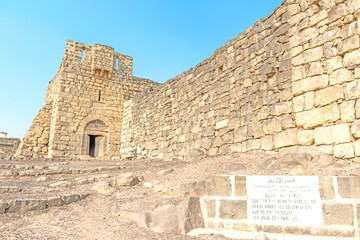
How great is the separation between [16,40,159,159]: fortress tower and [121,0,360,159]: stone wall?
6.21 metres

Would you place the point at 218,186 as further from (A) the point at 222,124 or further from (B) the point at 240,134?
(A) the point at 222,124

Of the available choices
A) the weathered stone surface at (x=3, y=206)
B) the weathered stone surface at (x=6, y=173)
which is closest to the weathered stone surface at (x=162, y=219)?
the weathered stone surface at (x=3, y=206)

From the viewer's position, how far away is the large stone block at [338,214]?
9.45ft

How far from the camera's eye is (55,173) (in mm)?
6312

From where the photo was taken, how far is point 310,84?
4.83m

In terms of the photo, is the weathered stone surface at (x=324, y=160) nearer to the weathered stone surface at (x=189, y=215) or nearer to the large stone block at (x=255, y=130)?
the large stone block at (x=255, y=130)

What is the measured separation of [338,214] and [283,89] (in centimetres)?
297

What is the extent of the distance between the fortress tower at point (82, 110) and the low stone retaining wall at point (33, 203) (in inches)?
365

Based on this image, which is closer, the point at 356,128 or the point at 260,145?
the point at 356,128

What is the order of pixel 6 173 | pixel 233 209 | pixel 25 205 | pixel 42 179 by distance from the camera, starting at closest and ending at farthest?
pixel 233 209, pixel 25 205, pixel 42 179, pixel 6 173

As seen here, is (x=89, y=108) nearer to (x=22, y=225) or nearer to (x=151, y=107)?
(x=151, y=107)

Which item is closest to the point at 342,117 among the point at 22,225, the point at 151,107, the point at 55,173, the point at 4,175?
the point at 22,225

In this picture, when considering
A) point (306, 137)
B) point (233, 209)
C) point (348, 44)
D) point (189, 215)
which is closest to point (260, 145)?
point (306, 137)

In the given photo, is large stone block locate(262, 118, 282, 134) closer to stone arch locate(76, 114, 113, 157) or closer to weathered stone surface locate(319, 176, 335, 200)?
weathered stone surface locate(319, 176, 335, 200)
